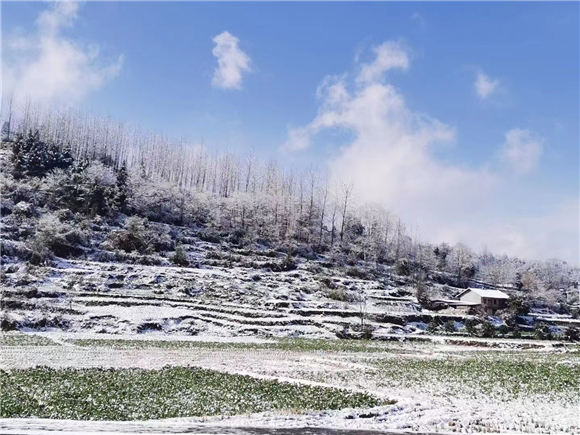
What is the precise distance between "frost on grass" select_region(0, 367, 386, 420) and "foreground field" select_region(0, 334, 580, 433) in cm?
4

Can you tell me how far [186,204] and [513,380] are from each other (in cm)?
10295

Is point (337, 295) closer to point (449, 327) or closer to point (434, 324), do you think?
point (434, 324)

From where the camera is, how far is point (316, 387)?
19.3 meters

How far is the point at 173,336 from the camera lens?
46.6m

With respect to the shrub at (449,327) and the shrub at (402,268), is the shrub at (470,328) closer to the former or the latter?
the shrub at (449,327)

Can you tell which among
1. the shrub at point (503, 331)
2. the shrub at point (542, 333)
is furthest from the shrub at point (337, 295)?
the shrub at point (542, 333)

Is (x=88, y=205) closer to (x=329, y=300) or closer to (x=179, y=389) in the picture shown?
(x=329, y=300)

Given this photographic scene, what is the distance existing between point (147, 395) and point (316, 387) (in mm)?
6275

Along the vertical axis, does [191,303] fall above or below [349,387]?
below

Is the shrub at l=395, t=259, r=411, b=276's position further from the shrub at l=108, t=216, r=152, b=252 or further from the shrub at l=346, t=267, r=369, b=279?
the shrub at l=108, t=216, r=152, b=252

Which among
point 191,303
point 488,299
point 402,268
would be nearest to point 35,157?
point 191,303

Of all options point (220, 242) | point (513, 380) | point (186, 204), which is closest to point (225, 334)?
point (513, 380)

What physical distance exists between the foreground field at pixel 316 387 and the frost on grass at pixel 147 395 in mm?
43

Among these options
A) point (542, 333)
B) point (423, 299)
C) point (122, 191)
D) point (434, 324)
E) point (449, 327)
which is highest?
point (122, 191)
